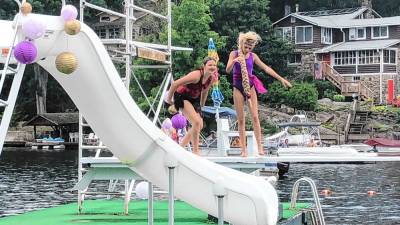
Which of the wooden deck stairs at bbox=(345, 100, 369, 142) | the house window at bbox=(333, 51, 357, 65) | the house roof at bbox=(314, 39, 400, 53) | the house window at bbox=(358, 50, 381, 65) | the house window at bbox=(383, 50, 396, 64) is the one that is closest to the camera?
the wooden deck stairs at bbox=(345, 100, 369, 142)

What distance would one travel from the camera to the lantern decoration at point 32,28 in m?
7.79

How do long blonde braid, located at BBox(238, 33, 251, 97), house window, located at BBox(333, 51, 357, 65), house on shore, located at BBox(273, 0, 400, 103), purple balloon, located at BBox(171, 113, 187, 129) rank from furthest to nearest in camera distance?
1. house window, located at BBox(333, 51, 357, 65)
2. house on shore, located at BBox(273, 0, 400, 103)
3. purple balloon, located at BBox(171, 113, 187, 129)
4. long blonde braid, located at BBox(238, 33, 251, 97)

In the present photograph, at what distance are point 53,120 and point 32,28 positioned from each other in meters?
64.7

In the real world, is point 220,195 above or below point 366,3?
below

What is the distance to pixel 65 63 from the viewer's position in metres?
8.15

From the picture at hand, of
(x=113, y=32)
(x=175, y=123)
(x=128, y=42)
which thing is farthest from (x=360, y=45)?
(x=175, y=123)

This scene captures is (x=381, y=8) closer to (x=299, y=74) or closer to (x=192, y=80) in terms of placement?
(x=299, y=74)

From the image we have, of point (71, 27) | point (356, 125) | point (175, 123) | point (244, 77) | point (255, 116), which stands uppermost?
point (71, 27)

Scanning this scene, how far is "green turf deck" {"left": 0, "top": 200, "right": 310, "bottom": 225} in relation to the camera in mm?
13219

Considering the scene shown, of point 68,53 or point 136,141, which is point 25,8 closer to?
point 68,53

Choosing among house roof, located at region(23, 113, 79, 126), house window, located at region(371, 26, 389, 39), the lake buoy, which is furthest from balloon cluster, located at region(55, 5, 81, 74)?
house window, located at region(371, 26, 389, 39)

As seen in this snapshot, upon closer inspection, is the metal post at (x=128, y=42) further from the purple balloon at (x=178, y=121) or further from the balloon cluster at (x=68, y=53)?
the balloon cluster at (x=68, y=53)

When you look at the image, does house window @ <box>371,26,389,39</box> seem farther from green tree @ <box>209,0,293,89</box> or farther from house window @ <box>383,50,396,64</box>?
green tree @ <box>209,0,293,89</box>

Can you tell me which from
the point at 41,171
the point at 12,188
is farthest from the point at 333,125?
the point at 12,188
